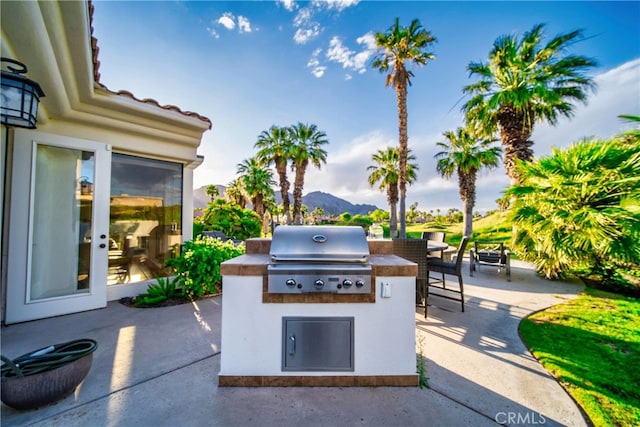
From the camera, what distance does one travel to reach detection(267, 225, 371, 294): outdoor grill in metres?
1.74

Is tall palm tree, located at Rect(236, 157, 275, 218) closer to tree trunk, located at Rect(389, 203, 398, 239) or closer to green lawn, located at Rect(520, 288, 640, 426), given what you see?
tree trunk, located at Rect(389, 203, 398, 239)

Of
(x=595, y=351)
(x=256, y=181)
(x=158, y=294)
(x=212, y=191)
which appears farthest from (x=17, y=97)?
(x=212, y=191)

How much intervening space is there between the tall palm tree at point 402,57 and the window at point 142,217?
8.09 metres

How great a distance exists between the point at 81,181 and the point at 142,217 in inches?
44.7

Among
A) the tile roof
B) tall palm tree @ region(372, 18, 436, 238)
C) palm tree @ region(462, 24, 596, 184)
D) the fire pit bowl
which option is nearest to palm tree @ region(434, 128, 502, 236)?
tall palm tree @ region(372, 18, 436, 238)

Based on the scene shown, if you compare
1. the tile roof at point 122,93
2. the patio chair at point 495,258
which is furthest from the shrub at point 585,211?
the tile roof at point 122,93

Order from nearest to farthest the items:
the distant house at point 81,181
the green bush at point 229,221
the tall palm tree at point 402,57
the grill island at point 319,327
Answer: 1. the grill island at point 319,327
2. the distant house at point 81,181
3. the green bush at point 229,221
4. the tall palm tree at point 402,57

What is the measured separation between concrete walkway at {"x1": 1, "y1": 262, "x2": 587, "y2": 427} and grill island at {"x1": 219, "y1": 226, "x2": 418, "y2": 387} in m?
0.11

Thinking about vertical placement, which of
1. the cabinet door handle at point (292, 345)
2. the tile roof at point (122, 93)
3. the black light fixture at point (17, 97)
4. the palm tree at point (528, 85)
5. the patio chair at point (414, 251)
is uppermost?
the palm tree at point (528, 85)

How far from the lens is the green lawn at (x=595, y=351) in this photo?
5.56ft

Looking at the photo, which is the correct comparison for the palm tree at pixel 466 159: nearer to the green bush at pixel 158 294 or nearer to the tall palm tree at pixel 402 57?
the tall palm tree at pixel 402 57

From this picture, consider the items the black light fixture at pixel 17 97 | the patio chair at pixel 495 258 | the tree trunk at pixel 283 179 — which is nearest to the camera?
the black light fixture at pixel 17 97

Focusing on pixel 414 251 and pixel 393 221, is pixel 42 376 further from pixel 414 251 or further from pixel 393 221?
pixel 393 221

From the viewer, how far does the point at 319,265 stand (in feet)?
5.90
